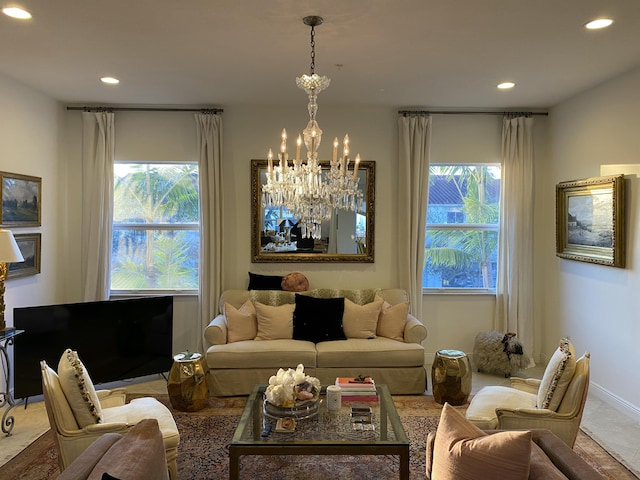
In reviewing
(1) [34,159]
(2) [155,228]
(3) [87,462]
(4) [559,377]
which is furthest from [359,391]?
(1) [34,159]

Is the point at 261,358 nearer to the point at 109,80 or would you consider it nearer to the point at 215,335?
the point at 215,335

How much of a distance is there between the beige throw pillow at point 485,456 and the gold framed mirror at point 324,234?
353 centimetres

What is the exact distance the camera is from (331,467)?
296cm

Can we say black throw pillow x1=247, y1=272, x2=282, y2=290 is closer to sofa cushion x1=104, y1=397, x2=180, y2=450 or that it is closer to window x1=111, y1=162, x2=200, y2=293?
window x1=111, y1=162, x2=200, y2=293

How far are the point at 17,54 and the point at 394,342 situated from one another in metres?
3.97

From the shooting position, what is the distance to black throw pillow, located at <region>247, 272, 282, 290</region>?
195 inches

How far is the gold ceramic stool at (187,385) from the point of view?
3781mm

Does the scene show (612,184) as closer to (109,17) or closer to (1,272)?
(109,17)

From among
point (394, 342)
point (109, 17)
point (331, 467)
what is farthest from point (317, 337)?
point (109, 17)

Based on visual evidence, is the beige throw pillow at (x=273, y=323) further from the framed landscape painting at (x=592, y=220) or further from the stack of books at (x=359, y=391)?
the framed landscape painting at (x=592, y=220)

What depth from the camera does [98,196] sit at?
16.1 ft

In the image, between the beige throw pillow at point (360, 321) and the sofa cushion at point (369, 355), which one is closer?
the sofa cushion at point (369, 355)

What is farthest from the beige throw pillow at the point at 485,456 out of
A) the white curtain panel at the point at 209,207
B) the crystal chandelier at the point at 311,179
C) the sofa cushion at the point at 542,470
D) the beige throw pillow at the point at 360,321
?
the white curtain panel at the point at 209,207

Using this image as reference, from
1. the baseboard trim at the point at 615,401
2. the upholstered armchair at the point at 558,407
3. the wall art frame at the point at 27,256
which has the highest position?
the wall art frame at the point at 27,256
